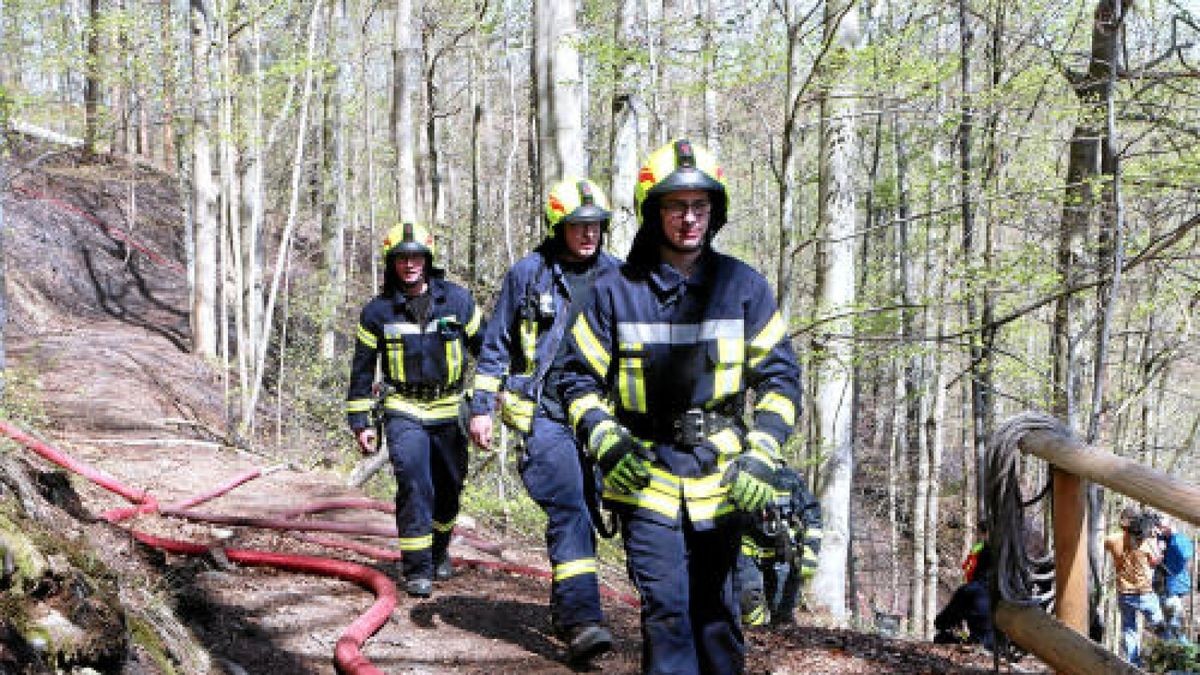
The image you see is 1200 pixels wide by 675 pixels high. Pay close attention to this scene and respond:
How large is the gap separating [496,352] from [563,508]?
2.98 ft

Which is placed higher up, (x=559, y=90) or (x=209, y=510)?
(x=559, y=90)

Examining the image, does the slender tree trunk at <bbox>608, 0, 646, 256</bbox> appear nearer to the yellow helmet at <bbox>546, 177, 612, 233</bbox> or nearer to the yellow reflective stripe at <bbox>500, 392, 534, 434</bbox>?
the yellow helmet at <bbox>546, 177, 612, 233</bbox>

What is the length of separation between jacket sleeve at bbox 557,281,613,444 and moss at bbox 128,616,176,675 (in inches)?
60.6

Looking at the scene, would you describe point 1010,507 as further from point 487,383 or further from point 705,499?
point 487,383

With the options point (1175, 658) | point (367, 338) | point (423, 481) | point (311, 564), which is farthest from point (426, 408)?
point (1175, 658)

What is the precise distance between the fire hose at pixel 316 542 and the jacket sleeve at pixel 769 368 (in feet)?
6.14

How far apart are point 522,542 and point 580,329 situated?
6.76 meters

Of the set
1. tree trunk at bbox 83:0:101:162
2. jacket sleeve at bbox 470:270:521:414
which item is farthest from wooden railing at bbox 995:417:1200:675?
tree trunk at bbox 83:0:101:162

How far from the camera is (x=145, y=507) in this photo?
22.6ft

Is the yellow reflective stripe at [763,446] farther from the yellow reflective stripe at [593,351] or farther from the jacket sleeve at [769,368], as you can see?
the yellow reflective stripe at [593,351]

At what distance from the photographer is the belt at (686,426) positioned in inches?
136

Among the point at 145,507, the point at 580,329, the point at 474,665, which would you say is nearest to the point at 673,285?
the point at 580,329

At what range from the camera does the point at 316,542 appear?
6.88 metres

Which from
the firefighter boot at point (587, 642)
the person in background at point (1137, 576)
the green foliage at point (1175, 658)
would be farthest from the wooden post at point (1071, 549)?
the person in background at point (1137, 576)
